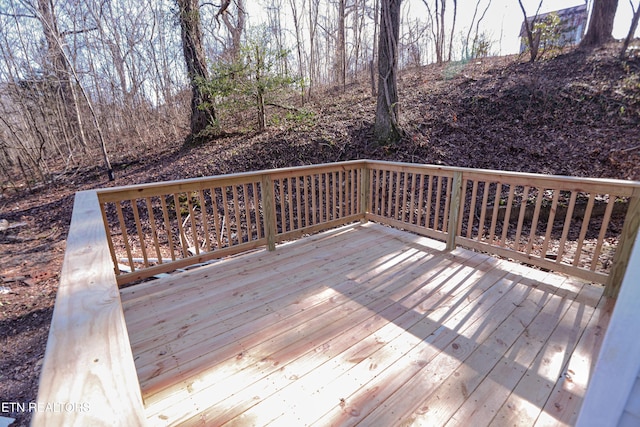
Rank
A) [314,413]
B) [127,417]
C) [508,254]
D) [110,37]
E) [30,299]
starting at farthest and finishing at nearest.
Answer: [110,37] → [30,299] → [508,254] → [314,413] → [127,417]

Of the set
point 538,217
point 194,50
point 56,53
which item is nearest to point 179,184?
point 538,217

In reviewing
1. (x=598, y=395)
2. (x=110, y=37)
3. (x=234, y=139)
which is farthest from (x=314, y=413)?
(x=110, y=37)

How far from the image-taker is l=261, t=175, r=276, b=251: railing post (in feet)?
11.0

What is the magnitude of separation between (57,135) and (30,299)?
377 inches

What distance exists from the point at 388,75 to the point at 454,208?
362 centimetres

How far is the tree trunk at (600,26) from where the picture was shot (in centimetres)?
784

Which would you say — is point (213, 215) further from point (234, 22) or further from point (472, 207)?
point (234, 22)

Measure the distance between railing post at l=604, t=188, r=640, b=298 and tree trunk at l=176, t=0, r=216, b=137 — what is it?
25.8ft

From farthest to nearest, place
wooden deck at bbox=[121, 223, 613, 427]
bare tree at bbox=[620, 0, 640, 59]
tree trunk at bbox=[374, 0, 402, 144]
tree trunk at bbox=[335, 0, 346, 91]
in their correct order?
tree trunk at bbox=[335, 0, 346, 91] < bare tree at bbox=[620, 0, 640, 59] < tree trunk at bbox=[374, 0, 402, 144] < wooden deck at bbox=[121, 223, 613, 427]

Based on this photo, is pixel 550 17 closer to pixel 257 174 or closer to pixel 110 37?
pixel 257 174

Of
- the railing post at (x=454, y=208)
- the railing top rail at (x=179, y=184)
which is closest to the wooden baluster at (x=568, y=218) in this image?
the railing post at (x=454, y=208)

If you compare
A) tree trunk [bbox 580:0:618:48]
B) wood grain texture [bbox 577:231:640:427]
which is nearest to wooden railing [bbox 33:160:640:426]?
wood grain texture [bbox 577:231:640:427]

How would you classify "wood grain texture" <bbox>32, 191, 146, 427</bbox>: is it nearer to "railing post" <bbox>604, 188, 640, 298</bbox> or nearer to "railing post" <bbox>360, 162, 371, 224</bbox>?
"railing post" <bbox>604, 188, 640, 298</bbox>

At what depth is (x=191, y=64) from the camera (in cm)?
758
